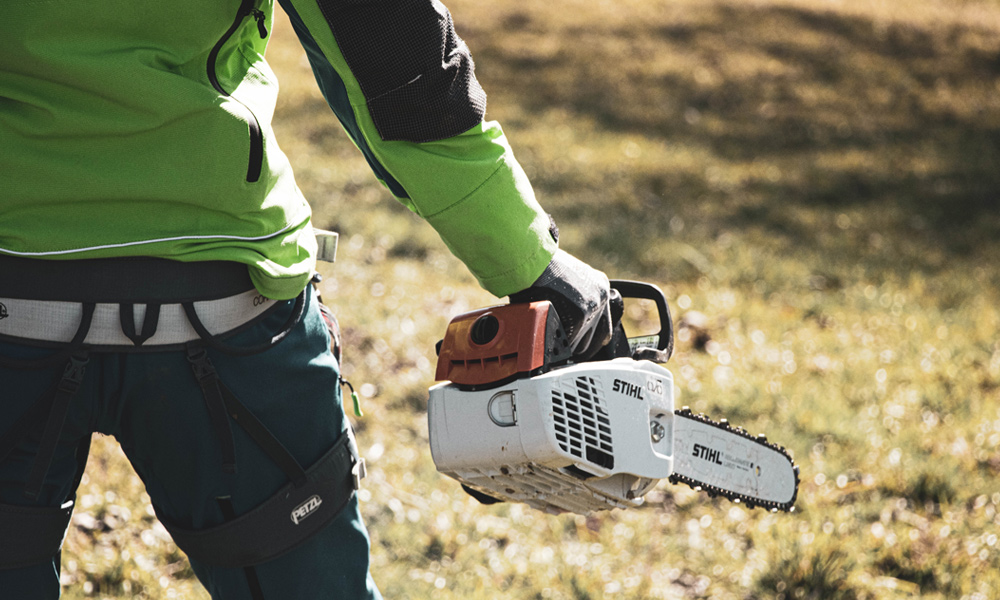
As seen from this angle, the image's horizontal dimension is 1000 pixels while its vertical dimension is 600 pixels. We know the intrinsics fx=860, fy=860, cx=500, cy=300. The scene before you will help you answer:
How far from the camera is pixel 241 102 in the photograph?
125 cm

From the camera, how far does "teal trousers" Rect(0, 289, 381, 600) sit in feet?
4.13

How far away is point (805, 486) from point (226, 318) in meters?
2.87

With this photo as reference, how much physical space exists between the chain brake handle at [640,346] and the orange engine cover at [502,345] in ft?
0.65

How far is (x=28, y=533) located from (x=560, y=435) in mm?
850

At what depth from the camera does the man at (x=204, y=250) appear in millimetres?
1146

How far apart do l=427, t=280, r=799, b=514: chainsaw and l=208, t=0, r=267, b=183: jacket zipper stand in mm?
498

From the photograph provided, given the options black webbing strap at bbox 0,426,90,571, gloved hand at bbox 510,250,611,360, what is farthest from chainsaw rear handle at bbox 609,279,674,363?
black webbing strap at bbox 0,426,90,571

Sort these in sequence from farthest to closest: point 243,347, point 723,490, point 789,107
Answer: point 789,107
point 723,490
point 243,347

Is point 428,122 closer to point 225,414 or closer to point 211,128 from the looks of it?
point 211,128

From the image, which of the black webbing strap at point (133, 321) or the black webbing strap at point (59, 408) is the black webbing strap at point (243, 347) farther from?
the black webbing strap at point (59, 408)

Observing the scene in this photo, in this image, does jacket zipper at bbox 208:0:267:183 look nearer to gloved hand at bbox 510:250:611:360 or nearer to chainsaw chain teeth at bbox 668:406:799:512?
gloved hand at bbox 510:250:611:360

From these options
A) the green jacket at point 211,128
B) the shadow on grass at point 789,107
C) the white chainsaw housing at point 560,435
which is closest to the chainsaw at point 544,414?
the white chainsaw housing at point 560,435

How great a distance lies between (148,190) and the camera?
1176 mm

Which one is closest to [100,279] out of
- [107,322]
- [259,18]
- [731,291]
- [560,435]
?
[107,322]
